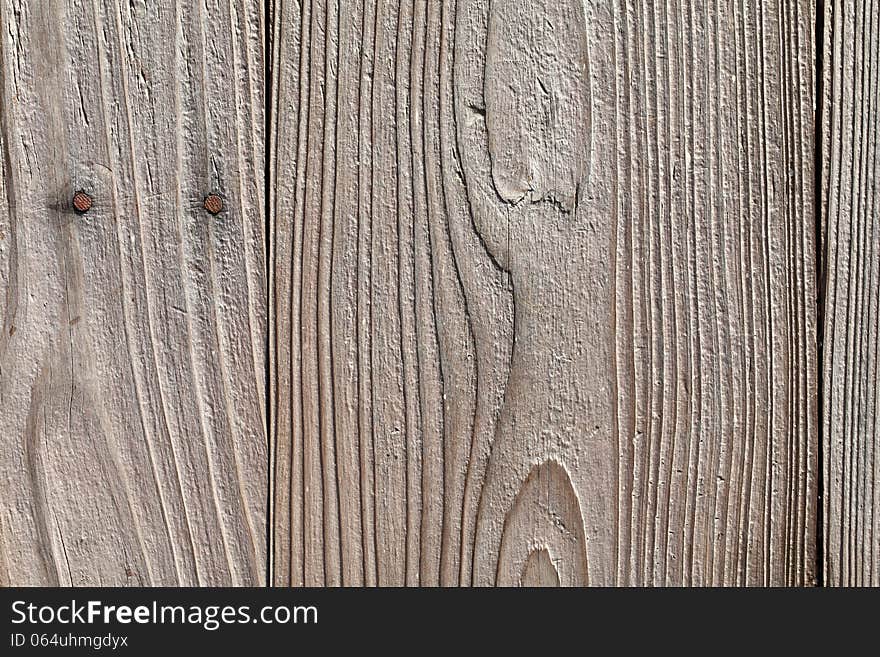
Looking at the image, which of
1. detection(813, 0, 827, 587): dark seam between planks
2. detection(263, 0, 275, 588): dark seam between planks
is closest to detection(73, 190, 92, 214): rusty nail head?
detection(263, 0, 275, 588): dark seam between planks

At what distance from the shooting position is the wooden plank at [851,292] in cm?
71

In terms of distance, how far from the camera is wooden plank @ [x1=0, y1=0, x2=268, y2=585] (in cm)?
70

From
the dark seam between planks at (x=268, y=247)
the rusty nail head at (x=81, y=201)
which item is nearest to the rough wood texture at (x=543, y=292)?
the dark seam between planks at (x=268, y=247)

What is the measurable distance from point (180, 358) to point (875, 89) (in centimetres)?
55

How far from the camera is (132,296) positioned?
2.33 ft

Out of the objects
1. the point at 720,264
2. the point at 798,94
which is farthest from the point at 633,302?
the point at 798,94

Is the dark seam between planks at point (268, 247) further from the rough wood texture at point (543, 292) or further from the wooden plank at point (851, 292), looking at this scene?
the wooden plank at point (851, 292)

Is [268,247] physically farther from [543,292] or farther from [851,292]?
[851,292]

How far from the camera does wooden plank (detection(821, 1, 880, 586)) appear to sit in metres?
0.71

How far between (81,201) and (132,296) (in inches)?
3.1

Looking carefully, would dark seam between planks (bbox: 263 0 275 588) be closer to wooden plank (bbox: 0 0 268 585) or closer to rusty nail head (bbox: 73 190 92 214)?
wooden plank (bbox: 0 0 268 585)

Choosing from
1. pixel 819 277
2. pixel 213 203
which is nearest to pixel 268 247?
pixel 213 203

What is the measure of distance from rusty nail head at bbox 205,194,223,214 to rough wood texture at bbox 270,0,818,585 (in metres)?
0.04

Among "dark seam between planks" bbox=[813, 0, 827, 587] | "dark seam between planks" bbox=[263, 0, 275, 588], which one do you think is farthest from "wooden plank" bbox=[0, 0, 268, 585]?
"dark seam between planks" bbox=[813, 0, 827, 587]
